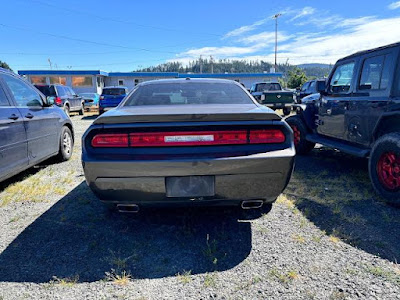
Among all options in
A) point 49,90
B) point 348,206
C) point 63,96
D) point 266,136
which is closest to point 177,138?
point 266,136

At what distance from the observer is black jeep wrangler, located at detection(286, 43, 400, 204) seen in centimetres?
342

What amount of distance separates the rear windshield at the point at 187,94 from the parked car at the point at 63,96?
36.2ft

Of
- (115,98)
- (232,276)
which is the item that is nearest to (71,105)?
(115,98)

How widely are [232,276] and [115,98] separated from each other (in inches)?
559

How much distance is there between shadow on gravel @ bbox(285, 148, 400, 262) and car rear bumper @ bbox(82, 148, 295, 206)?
96 cm

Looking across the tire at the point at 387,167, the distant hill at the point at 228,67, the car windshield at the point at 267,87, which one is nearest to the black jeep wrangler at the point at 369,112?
the tire at the point at 387,167

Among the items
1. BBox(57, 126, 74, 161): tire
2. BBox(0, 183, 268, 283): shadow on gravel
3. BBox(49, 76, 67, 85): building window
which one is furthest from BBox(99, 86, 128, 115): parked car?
BBox(49, 76, 67, 85): building window

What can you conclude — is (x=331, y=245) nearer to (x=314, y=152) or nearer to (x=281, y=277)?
(x=281, y=277)

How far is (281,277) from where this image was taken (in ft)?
7.04

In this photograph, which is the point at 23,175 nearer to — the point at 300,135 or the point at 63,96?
the point at 300,135

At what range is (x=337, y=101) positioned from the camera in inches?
183

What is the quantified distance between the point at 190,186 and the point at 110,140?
2.54 ft

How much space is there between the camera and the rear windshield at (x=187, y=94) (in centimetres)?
327

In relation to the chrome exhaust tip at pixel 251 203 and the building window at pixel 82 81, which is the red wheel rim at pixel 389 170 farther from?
the building window at pixel 82 81
